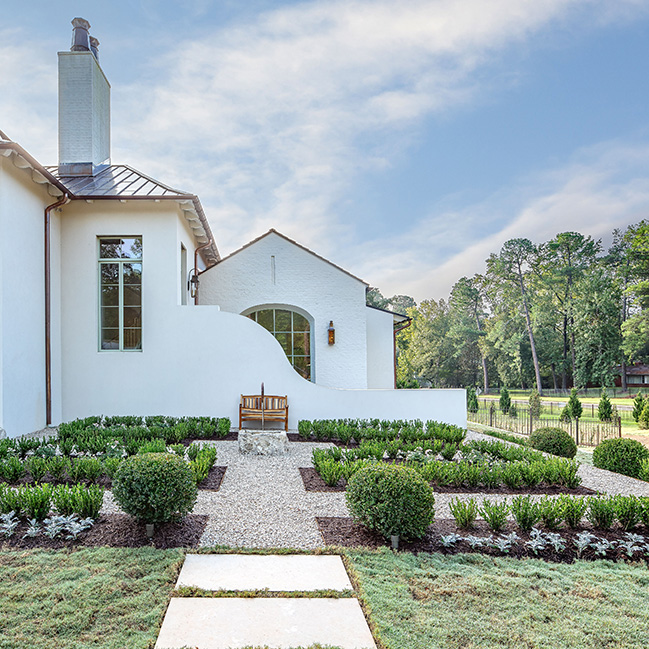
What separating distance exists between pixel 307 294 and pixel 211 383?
13.3ft

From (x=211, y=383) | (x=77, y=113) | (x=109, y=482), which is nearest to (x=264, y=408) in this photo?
(x=211, y=383)

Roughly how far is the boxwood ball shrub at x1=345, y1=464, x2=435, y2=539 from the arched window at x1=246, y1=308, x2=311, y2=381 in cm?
866

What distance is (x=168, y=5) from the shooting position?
377 inches

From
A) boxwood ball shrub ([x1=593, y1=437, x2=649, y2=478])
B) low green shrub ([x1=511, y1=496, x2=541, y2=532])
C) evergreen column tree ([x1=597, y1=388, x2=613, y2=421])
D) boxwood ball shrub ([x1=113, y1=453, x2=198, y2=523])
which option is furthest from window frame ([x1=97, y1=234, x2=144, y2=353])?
evergreen column tree ([x1=597, y1=388, x2=613, y2=421])

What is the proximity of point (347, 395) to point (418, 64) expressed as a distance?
816 centimetres

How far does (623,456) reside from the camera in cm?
763

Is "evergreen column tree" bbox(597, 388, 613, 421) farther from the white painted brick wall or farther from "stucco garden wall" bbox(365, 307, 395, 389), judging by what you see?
the white painted brick wall

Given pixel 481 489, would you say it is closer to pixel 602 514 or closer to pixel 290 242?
pixel 602 514

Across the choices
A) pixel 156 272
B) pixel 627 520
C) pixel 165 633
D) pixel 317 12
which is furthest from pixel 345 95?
pixel 165 633

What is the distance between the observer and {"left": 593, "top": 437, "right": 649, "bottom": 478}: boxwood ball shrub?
753 centimetres

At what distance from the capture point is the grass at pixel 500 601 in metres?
2.51

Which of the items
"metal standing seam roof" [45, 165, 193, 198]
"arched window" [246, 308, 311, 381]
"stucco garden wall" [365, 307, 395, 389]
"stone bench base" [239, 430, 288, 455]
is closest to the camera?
"stone bench base" [239, 430, 288, 455]

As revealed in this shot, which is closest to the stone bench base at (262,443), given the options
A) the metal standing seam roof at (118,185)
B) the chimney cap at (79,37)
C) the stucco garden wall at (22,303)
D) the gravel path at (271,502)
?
the gravel path at (271,502)

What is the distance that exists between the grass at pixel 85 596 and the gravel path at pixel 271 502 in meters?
0.75
